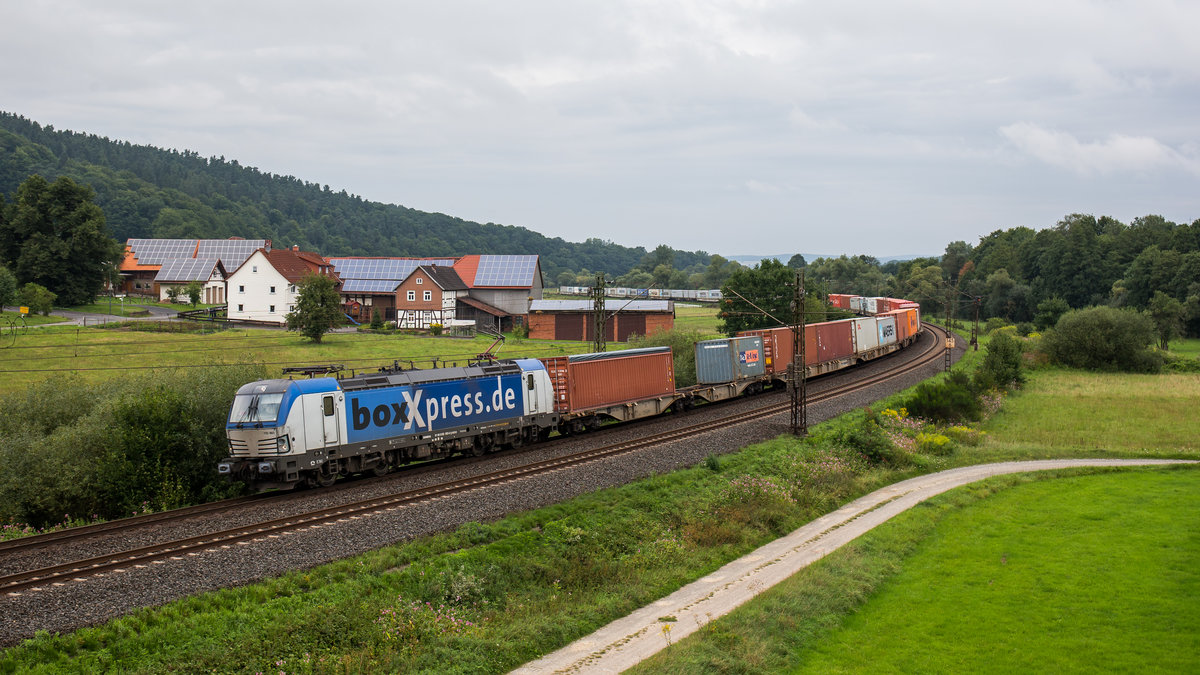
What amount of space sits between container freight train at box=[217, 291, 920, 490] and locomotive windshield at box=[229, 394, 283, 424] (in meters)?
0.03

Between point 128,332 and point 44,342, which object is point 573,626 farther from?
point 128,332

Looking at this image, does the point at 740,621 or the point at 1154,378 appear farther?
the point at 1154,378

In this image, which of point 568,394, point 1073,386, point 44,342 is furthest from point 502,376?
point 1073,386

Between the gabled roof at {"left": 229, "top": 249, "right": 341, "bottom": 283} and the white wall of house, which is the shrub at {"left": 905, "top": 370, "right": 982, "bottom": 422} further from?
the white wall of house

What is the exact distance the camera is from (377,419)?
26.3 metres

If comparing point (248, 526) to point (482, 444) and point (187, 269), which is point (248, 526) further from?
point (187, 269)

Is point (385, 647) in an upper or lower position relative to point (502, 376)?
lower

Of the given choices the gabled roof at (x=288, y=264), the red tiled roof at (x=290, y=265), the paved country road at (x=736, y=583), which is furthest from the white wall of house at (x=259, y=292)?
the paved country road at (x=736, y=583)

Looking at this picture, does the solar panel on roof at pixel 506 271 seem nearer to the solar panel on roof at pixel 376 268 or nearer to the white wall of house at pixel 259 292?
the solar panel on roof at pixel 376 268

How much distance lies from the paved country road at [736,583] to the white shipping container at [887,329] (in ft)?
116

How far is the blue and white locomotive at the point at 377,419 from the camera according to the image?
2355 centimetres

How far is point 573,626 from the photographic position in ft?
51.8

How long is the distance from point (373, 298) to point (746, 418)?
2396 inches

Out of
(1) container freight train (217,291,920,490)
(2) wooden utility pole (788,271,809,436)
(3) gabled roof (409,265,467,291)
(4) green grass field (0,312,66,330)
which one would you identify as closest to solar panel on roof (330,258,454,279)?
(3) gabled roof (409,265,467,291)
